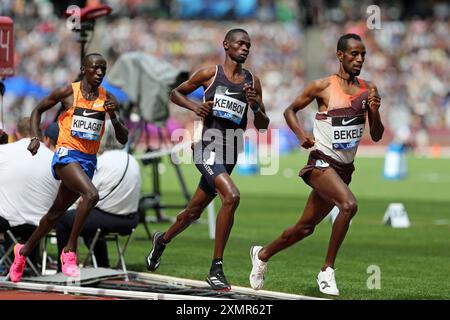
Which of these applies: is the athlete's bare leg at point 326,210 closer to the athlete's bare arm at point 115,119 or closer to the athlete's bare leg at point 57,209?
the athlete's bare arm at point 115,119

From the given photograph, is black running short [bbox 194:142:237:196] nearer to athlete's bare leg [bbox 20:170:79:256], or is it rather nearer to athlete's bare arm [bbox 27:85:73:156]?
athlete's bare leg [bbox 20:170:79:256]

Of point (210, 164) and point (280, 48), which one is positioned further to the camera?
point (280, 48)

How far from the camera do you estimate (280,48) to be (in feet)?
181

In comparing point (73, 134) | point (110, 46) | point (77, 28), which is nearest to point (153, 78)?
point (77, 28)

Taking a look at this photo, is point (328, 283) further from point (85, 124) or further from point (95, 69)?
point (95, 69)

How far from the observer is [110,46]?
51719 millimetres

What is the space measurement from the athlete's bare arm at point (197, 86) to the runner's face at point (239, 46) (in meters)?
0.27

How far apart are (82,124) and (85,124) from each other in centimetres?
3

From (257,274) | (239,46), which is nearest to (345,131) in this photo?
(239,46)

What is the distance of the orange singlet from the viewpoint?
11664 mm

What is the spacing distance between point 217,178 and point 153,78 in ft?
29.4

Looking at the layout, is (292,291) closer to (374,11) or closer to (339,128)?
(339,128)

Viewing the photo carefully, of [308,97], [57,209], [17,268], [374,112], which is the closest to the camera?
[374,112]

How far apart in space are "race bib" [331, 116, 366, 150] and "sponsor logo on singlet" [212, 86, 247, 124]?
89 cm
